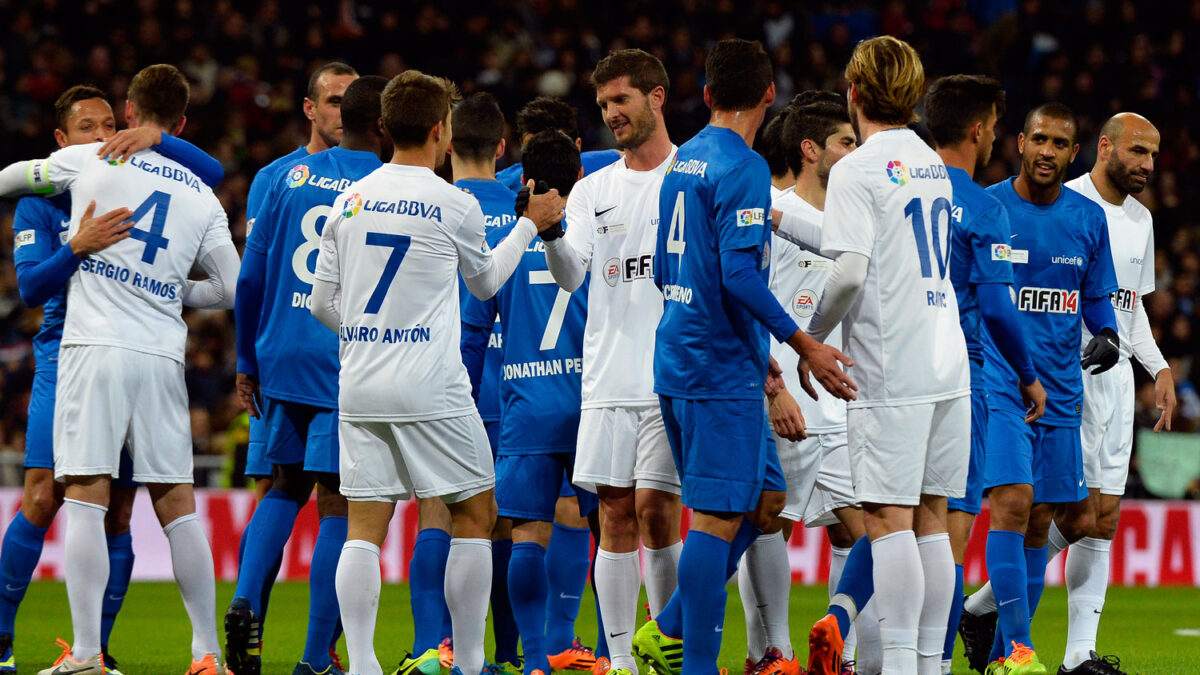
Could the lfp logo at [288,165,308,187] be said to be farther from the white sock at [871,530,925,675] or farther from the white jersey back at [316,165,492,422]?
the white sock at [871,530,925,675]

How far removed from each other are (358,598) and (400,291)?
1.16 metres

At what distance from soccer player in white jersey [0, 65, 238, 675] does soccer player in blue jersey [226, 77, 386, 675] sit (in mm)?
277

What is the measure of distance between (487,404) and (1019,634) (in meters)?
2.73

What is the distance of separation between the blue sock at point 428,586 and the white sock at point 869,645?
1.77 m

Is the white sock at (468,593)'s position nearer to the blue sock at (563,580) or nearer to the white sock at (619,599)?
the white sock at (619,599)

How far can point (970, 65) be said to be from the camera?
1903cm

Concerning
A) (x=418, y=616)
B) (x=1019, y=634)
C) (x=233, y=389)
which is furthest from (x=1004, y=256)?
(x=233, y=389)

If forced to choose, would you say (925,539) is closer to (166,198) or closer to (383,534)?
(383,534)

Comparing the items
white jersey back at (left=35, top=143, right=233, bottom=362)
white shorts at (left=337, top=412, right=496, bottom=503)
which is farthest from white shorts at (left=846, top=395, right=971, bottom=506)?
white jersey back at (left=35, top=143, right=233, bottom=362)

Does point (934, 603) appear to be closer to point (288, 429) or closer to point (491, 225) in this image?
point (491, 225)

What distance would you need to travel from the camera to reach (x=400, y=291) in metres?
5.60

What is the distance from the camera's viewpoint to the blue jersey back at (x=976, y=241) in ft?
19.9

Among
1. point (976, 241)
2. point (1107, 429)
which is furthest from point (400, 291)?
point (1107, 429)

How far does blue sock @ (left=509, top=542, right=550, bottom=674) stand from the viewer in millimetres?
6379
